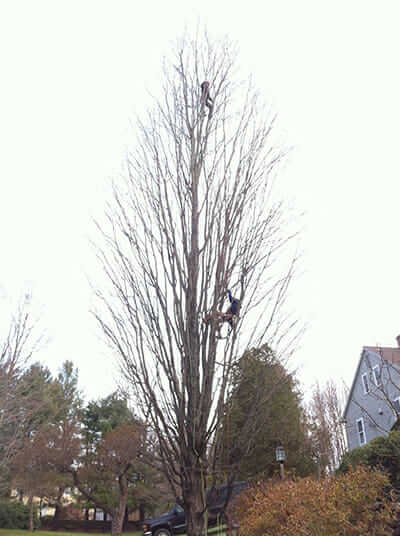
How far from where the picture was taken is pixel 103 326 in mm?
3260

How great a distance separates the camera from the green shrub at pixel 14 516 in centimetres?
2122

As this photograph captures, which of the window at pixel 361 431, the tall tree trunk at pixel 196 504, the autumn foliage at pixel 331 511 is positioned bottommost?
the autumn foliage at pixel 331 511

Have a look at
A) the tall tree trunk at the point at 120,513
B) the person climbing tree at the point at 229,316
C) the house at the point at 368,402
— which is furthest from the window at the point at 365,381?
the person climbing tree at the point at 229,316

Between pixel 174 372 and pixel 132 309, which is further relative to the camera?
pixel 132 309

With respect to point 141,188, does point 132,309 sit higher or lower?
lower

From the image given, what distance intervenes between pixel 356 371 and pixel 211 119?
1786cm

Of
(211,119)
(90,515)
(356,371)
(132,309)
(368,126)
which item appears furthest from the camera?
(90,515)

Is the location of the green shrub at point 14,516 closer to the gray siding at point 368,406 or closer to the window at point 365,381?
the gray siding at point 368,406

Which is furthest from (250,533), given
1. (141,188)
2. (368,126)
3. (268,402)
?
(368,126)

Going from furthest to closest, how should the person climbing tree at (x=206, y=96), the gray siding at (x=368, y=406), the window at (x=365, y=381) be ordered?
the window at (x=365, y=381), the gray siding at (x=368, y=406), the person climbing tree at (x=206, y=96)

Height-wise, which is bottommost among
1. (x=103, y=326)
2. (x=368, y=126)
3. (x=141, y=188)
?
(x=103, y=326)

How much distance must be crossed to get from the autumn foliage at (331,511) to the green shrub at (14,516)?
22.1 meters

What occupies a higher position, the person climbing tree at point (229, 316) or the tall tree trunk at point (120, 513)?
the person climbing tree at point (229, 316)

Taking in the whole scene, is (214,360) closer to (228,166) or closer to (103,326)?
(103,326)
